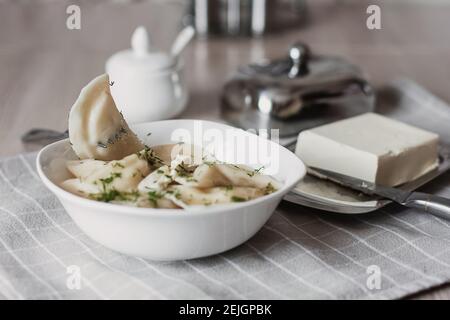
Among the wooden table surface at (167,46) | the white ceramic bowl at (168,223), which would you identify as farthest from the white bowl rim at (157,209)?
the wooden table surface at (167,46)

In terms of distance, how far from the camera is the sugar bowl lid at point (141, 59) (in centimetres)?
130

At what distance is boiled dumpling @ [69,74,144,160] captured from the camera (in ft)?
2.72

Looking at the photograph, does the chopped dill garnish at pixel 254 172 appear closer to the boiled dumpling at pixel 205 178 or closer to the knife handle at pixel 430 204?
the boiled dumpling at pixel 205 178

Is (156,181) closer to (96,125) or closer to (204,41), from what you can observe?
(96,125)

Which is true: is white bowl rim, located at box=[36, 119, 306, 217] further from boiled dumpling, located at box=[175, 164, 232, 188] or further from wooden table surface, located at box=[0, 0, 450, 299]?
wooden table surface, located at box=[0, 0, 450, 299]

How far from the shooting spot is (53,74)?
159 centimetres

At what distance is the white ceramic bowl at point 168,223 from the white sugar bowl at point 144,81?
48cm

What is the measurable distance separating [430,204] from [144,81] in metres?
0.63

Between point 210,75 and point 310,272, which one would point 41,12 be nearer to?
point 210,75

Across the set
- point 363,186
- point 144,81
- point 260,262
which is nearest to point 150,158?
point 260,262

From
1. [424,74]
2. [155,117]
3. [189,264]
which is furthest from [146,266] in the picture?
[424,74]

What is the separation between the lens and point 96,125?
834 millimetres

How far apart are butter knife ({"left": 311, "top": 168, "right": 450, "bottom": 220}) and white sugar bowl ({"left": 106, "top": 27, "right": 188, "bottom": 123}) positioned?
Result: 44 cm

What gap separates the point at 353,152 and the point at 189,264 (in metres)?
0.34
